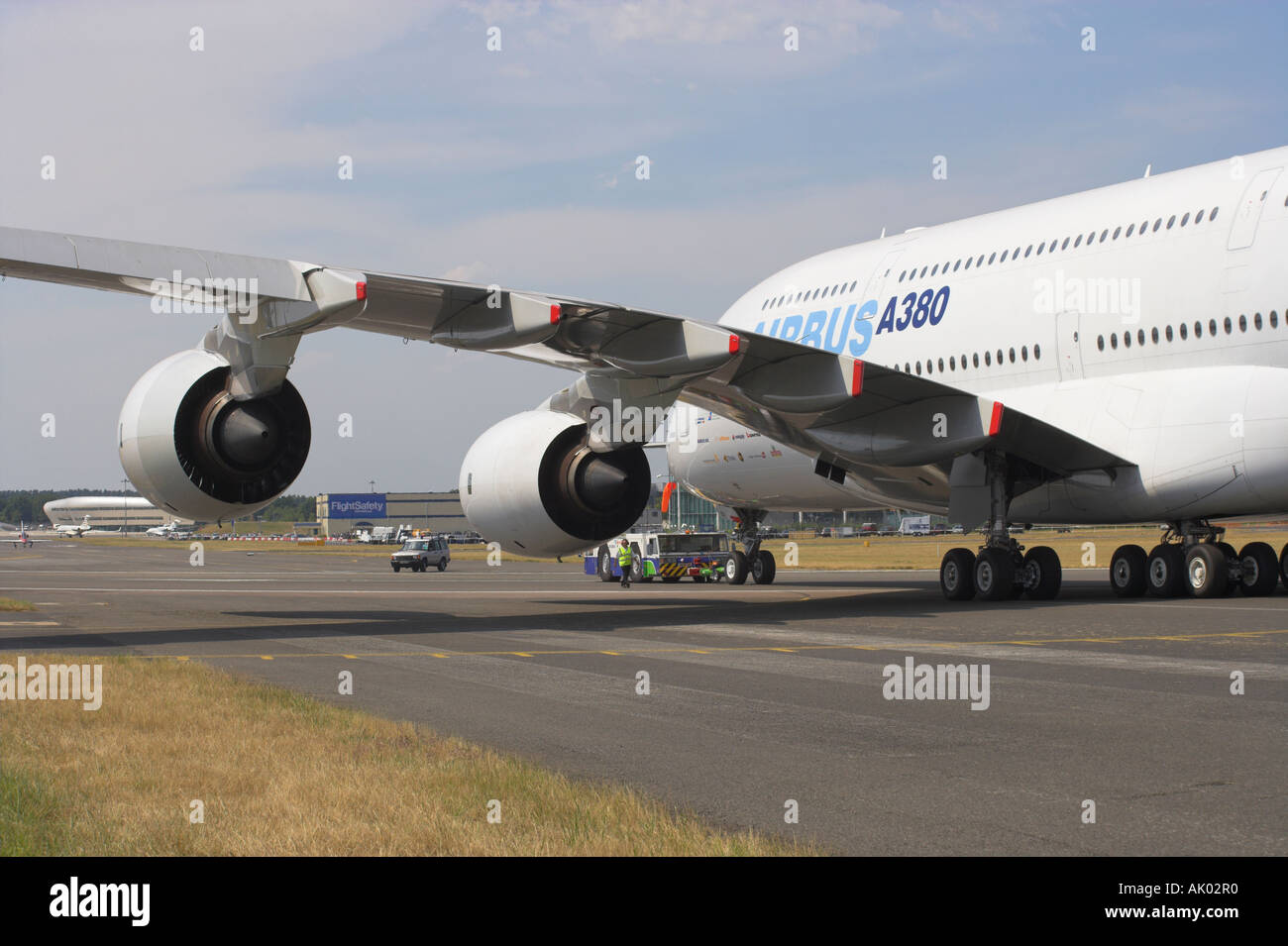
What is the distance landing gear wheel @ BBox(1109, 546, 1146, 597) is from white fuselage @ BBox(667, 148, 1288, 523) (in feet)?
3.15

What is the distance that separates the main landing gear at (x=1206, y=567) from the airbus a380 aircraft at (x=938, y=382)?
0.13 feet

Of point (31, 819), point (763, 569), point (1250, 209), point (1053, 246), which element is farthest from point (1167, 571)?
point (31, 819)

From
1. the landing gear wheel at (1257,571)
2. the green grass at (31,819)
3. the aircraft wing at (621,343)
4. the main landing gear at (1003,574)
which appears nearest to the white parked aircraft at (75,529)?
the aircraft wing at (621,343)

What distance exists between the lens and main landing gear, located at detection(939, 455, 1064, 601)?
19172 millimetres

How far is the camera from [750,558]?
30.9m

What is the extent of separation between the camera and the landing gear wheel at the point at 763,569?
3041cm

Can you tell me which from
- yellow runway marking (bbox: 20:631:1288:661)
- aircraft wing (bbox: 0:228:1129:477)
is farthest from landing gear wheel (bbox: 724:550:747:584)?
yellow runway marking (bbox: 20:631:1288:661)

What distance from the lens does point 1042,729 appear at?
26.3ft

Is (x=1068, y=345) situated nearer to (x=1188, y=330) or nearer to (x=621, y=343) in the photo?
(x=1188, y=330)

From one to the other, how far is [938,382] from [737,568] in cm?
1351
